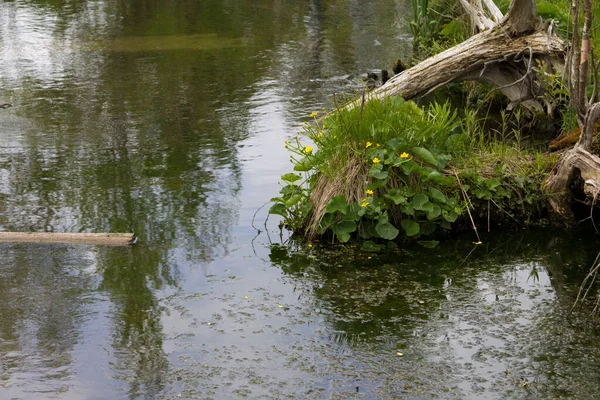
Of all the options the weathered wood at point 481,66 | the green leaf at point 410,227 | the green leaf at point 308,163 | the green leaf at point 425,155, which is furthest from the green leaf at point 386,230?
the weathered wood at point 481,66

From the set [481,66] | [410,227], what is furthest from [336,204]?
[481,66]

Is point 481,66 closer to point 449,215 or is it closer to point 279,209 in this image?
point 449,215

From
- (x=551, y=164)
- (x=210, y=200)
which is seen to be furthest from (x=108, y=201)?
(x=551, y=164)

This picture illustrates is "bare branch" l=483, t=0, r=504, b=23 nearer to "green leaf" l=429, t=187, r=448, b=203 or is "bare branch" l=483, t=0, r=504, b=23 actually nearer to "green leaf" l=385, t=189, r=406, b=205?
"green leaf" l=429, t=187, r=448, b=203

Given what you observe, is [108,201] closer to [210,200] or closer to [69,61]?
[210,200]

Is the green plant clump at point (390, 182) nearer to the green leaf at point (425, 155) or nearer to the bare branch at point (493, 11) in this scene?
the green leaf at point (425, 155)

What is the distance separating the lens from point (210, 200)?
7.60 meters

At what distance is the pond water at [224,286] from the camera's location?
484 cm

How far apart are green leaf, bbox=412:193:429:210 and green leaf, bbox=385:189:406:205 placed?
3.2 inches

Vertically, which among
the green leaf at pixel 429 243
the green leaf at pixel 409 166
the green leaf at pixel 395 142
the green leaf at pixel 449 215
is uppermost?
the green leaf at pixel 395 142

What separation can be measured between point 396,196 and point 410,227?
0.87ft

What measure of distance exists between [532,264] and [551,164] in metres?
1.06

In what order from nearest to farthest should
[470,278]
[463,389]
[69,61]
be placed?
1. [463,389]
2. [470,278]
3. [69,61]

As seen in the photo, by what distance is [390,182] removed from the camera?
6781mm
